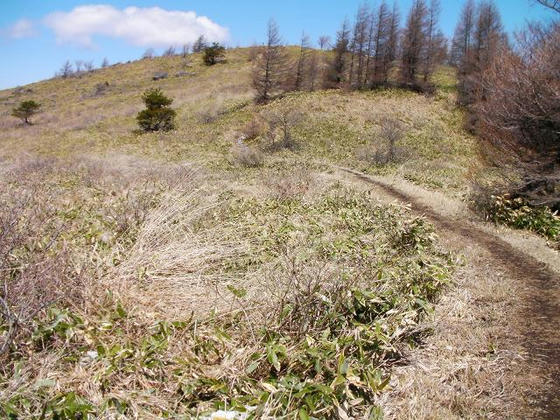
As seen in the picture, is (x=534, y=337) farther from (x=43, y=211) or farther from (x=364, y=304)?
(x=43, y=211)

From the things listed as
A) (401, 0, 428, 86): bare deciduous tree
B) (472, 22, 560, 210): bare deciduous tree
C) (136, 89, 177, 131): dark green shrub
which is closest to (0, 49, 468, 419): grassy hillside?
(472, 22, 560, 210): bare deciduous tree

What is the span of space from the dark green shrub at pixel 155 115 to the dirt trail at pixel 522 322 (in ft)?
97.2

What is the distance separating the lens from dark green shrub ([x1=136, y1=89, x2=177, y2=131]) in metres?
33.2

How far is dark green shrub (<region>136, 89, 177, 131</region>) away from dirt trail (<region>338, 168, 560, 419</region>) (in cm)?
2964

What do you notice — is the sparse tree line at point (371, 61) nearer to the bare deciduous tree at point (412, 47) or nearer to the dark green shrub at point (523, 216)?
the bare deciduous tree at point (412, 47)

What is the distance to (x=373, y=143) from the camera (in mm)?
26312

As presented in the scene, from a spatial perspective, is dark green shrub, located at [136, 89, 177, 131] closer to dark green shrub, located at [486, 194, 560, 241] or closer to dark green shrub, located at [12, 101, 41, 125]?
dark green shrub, located at [12, 101, 41, 125]

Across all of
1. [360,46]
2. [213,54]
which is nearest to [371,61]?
[360,46]

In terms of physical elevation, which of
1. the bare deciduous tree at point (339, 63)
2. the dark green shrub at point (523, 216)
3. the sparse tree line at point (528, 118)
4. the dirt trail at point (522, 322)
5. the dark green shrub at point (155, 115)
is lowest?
the dirt trail at point (522, 322)

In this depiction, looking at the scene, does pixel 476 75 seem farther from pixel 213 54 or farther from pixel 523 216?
pixel 213 54

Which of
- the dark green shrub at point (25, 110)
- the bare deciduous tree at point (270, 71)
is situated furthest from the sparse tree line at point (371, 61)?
the dark green shrub at point (25, 110)

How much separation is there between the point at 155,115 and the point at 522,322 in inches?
1303

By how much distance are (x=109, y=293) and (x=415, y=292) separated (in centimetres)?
311

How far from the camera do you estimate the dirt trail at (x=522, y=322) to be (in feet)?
10.7
